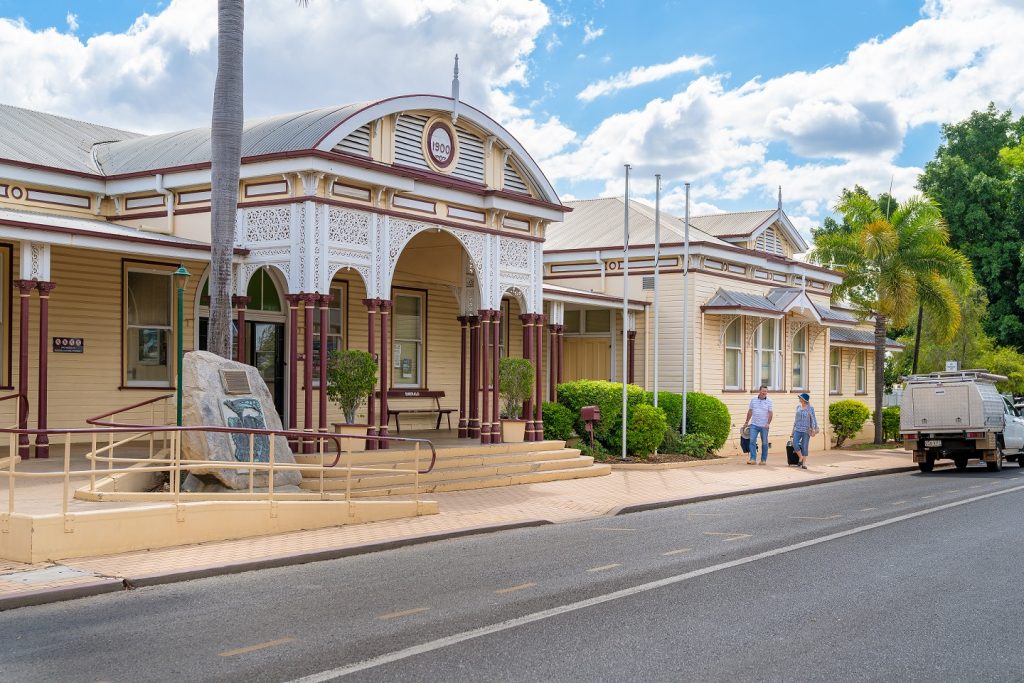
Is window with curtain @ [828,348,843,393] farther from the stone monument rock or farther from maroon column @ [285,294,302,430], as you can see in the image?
the stone monument rock

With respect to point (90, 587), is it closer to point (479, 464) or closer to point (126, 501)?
point (126, 501)

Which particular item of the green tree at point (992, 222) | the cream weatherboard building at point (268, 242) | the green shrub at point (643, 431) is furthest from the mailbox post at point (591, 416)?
the green tree at point (992, 222)

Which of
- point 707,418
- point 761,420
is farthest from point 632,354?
point 761,420

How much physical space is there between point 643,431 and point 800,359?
1052 cm

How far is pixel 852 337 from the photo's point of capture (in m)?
36.5

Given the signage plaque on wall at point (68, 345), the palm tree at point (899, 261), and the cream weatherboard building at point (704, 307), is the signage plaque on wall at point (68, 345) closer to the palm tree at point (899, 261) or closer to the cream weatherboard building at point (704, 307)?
the cream weatherboard building at point (704, 307)

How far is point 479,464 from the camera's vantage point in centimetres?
1894

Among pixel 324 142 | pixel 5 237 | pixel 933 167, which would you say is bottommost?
pixel 5 237

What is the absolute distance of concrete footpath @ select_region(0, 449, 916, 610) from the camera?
9625mm

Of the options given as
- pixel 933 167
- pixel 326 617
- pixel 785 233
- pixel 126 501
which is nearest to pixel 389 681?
pixel 326 617

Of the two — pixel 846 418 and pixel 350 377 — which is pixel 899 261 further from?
pixel 350 377

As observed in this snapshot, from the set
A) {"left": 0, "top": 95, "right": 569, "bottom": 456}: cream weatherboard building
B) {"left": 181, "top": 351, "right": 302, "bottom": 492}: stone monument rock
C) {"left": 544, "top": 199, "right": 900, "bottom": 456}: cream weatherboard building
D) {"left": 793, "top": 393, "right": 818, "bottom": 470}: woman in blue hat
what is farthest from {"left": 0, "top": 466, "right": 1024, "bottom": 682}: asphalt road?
{"left": 544, "top": 199, "right": 900, "bottom": 456}: cream weatherboard building

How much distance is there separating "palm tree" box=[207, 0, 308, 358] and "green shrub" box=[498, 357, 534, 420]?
21.0 feet

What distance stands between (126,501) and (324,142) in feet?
23.5
